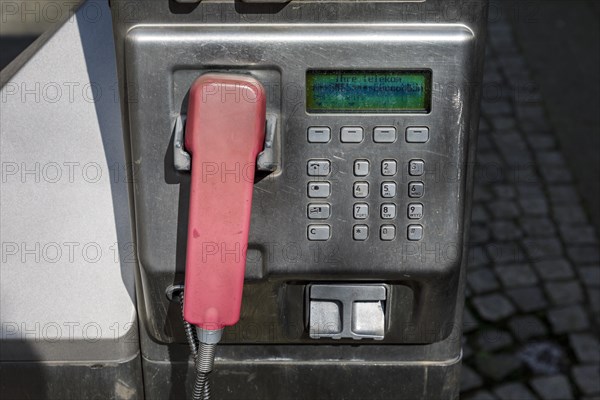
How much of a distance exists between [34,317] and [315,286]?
1.40 feet

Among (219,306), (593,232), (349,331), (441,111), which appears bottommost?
(593,232)

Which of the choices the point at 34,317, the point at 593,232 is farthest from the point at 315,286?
the point at 593,232

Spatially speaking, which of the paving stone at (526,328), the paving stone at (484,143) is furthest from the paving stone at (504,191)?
the paving stone at (526,328)

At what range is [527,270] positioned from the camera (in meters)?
3.35

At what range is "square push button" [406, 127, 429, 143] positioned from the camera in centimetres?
123

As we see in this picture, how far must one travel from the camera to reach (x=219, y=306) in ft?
4.05

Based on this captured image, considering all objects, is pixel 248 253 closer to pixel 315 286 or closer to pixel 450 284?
pixel 315 286

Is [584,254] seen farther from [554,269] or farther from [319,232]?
[319,232]

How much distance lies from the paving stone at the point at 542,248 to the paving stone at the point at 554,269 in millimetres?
27

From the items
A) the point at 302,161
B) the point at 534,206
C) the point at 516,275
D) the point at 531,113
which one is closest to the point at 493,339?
the point at 516,275

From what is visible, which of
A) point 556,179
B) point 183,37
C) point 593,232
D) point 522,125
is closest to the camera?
point 183,37

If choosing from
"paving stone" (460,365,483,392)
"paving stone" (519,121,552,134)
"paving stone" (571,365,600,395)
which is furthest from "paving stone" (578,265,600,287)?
"paving stone" (519,121,552,134)

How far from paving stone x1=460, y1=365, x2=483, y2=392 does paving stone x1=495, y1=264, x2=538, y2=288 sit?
0.45m

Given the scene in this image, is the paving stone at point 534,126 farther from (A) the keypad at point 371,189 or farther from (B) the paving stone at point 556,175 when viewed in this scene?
(A) the keypad at point 371,189
